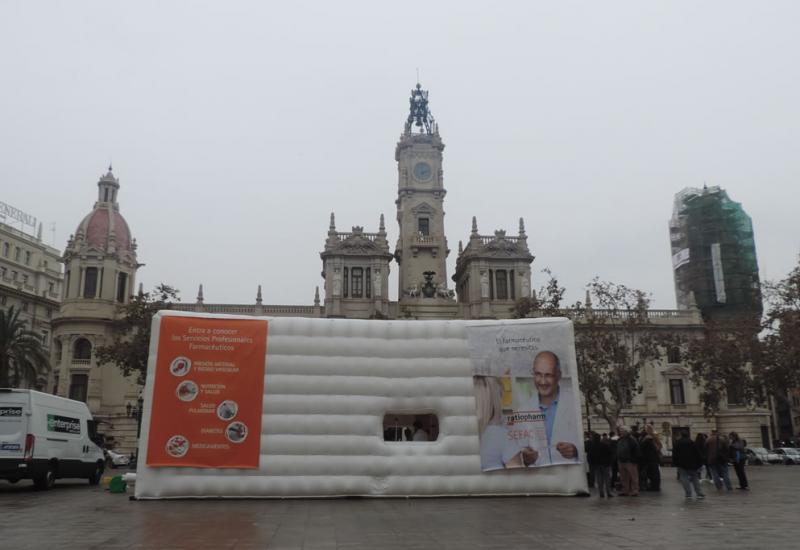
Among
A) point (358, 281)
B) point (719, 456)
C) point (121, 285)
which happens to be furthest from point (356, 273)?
point (719, 456)

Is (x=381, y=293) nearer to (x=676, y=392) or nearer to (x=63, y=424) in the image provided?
(x=676, y=392)

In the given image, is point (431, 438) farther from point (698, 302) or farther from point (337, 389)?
point (698, 302)

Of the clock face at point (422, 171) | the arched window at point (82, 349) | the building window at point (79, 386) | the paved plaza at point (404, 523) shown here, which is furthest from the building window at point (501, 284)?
the paved plaza at point (404, 523)

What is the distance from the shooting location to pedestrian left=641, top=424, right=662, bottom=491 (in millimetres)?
20547

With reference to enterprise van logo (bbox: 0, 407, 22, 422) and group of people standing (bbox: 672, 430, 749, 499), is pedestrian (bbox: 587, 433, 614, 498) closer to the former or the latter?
group of people standing (bbox: 672, 430, 749, 499)

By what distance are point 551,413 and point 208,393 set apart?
9199mm

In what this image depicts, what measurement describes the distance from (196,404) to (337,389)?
145 inches

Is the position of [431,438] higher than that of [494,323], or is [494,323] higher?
[494,323]

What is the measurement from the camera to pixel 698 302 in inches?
2589

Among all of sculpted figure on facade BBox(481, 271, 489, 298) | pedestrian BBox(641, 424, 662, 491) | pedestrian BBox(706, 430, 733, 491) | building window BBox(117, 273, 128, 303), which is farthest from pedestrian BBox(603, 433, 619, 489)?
building window BBox(117, 273, 128, 303)

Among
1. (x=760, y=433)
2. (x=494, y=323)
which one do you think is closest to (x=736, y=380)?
(x=760, y=433)

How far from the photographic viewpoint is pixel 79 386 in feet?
175

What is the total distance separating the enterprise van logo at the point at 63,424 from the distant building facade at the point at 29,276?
51.1 metres

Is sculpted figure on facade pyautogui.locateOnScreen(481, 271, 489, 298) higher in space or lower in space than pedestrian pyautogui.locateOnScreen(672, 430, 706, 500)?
higher
